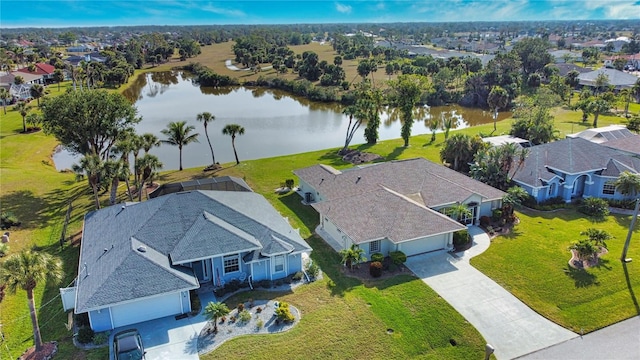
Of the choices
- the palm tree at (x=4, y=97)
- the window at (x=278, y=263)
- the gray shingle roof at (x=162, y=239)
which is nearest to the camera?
the gray shingle roof at (x=162, y=239)

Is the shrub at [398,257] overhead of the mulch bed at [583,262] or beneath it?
overhead

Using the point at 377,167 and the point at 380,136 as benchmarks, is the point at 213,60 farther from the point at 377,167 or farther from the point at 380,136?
the point at 377,167

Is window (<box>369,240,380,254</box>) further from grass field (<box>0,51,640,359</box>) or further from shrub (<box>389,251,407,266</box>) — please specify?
grass field (<box>0,51,640,359</box>)

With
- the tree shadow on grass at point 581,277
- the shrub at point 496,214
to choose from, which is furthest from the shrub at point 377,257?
the shrub at point 496,214

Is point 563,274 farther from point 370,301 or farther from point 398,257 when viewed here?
point 370,301

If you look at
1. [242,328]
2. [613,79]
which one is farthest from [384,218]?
[613,79]

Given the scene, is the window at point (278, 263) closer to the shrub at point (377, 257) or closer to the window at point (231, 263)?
the window at point (231, 263)
